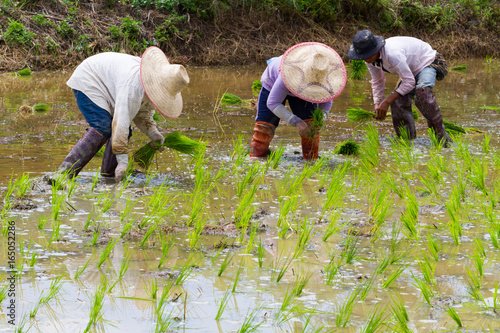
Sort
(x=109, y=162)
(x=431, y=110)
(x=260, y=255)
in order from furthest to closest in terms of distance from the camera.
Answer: (x=431, y=110) → (x=109, y=162) → (x=260, y=255)

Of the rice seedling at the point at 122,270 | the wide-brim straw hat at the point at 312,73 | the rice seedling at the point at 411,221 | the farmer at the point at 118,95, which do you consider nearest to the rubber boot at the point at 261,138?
the wide-brim straw hat at the point at 312,73

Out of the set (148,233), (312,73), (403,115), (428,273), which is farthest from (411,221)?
(403,115)

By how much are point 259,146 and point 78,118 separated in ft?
7.46

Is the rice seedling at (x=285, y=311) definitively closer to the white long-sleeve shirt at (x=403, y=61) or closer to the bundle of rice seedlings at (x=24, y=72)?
the white long-sleeve shirt at (x=403, y=61)

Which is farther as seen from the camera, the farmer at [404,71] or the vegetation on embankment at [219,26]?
the vegetation on embankment at [219,26]

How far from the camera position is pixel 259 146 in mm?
4785

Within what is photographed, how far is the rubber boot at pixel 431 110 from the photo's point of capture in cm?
502

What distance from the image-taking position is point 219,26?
11727 millimetres

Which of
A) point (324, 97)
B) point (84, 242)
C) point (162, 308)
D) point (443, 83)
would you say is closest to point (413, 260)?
point (162, 308)

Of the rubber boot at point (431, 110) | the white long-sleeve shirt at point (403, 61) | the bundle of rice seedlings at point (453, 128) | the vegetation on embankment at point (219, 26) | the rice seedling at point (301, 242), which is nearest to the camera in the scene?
the rice seedling at point (301, 242)

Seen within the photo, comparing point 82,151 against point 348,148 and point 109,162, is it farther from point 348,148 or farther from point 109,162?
point 348,148

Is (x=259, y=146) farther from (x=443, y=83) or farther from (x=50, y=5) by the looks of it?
(x=50, y=5)

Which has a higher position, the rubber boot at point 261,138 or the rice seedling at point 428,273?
the rice seedling at point 428,273

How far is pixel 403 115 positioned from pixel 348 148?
2.50ft
